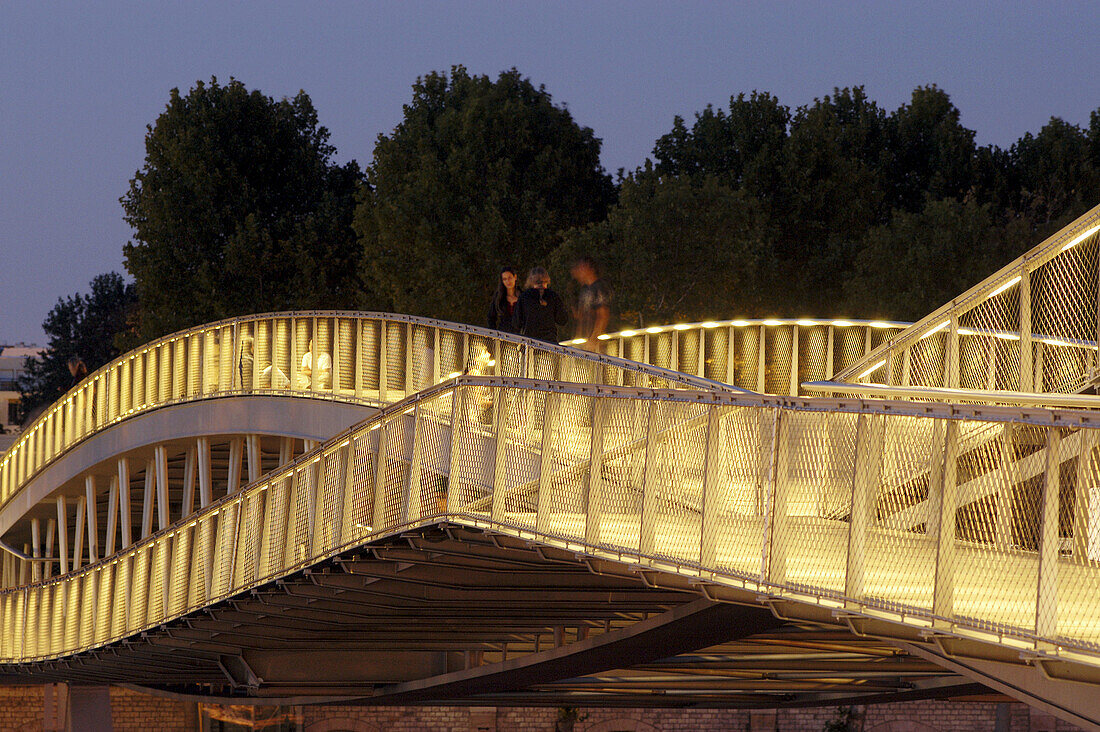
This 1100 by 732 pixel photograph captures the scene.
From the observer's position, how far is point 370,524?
1227 cm

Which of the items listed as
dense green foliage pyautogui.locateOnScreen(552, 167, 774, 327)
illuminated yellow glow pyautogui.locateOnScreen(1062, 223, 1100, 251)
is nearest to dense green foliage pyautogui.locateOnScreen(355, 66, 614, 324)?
dense green foliage pyautogui.locateOnScreen(552, 167, 774, 327)

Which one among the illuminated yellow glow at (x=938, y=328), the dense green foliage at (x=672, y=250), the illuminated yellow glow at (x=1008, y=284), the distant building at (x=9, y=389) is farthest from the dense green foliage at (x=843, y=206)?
the distant building at (x=9, y=389)

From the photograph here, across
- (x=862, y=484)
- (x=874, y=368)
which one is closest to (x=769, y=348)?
(x=874, y=368)

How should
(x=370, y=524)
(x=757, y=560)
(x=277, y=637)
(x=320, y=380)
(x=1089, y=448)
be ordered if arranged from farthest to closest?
1. (x=320, y=380)
2. (x=277, y=637)
3. (x=370, y=524)
4. (x=757, y=560)
5. (x=1089, y=448)

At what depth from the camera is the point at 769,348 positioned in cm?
2019

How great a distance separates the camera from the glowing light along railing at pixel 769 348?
19297mm

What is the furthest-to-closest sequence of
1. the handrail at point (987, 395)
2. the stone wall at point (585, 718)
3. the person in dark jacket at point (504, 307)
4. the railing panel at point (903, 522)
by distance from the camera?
the stone wall at point (585, 718)
the person in dark jacket at point (504, 307)
the handrail at point (987, 395)
the railing panel at point (903, 522)

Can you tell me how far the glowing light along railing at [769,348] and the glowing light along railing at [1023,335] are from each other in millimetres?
3049

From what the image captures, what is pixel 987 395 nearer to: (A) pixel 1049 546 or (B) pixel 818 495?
(B) pixel 818 495

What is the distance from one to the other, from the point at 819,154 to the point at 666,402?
3083cm

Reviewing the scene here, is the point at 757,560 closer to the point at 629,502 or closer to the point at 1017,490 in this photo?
the point at 629,502

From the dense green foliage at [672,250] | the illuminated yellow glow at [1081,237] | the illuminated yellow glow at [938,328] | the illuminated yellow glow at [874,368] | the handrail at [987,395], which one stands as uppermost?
the dense green foliage at [672,250]

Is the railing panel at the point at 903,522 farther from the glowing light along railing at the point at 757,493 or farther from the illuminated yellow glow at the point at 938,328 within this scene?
the illuminated yellow glow at the point at 938,328

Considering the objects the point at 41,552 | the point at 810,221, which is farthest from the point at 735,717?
the point at 41,552
